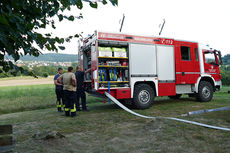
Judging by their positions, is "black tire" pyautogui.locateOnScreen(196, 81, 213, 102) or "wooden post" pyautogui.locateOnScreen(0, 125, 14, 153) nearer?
"wooden post" pyautogui.locateOnScreen(0, 125, 14, 153)

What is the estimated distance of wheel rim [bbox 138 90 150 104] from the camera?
24.5 ft

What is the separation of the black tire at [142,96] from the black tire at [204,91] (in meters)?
2.85

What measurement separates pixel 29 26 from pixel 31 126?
4.21m

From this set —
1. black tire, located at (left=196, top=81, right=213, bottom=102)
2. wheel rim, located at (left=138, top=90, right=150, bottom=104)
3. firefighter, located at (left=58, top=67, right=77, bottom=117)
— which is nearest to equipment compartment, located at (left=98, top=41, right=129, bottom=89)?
wheel rim, located at (left=138, top=90, right=150, bottom=104)

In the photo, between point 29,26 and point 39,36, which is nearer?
point 29,26

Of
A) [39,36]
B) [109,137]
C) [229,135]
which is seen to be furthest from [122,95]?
[39,36]

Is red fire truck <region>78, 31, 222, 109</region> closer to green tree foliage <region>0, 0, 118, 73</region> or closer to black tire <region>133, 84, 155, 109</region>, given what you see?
black tire <region>133, 84, 155, 109</region>

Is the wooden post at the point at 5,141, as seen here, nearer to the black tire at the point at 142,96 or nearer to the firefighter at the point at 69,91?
the firefighter at the point at 69,91

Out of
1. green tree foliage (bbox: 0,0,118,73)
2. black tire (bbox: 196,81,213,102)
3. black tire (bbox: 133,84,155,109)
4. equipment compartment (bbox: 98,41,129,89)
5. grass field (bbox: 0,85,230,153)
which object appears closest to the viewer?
green tree foliage (bbox: 0,0,118,73)

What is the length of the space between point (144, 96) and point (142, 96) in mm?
94

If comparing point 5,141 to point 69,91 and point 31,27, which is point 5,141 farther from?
point 69,91

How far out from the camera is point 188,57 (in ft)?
28.5

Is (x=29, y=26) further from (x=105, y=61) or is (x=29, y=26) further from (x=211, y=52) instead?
(x=211, y=52)

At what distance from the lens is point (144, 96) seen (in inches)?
297
